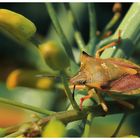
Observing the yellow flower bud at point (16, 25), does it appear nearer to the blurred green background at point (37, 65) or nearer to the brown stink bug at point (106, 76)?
the brown stink bug at point (106, 76)

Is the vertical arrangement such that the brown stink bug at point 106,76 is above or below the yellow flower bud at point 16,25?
below

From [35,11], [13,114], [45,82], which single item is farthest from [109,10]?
[45,82]

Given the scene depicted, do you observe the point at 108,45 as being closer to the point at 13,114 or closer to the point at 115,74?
the point at 115,74

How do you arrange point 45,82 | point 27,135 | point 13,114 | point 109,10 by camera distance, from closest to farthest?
point 27,135 < point 45,82 < point 13,114 < point 109,10

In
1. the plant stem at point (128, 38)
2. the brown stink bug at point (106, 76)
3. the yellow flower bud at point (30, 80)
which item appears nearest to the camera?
the brown stink bug at point (106, 76)

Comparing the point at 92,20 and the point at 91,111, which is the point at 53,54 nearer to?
the point at 91,111

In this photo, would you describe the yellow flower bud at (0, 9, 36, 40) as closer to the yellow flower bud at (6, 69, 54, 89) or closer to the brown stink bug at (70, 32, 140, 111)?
the brown stink bug at (70, 32, 140, 111)

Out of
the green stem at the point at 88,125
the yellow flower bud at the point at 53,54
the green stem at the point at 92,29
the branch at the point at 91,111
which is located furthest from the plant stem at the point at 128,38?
the yellow flower bud at the point at 53,54

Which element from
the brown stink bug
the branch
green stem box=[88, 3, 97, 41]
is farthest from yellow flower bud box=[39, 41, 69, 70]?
green stem box=[88, 3, 97, 41]
